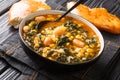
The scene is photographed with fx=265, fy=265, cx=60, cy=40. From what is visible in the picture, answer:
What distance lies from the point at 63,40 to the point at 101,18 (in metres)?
0.50

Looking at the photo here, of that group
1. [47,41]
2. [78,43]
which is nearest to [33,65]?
[47,41]

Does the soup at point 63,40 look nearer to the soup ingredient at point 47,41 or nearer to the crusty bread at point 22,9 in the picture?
the soup ingredient at point 47,41

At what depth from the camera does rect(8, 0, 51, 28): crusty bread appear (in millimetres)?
1503

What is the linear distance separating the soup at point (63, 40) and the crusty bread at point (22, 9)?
122 mm

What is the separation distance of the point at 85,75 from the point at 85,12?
54 cm

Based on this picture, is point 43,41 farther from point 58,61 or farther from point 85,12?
point 85,12

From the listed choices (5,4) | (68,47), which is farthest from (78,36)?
(5,4)

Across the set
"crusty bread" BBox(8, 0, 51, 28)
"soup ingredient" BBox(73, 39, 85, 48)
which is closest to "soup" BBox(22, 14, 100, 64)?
"soup ingredient" BBox(73, 39, 85, 48)

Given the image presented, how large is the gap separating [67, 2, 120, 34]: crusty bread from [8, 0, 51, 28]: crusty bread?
226 millimetres

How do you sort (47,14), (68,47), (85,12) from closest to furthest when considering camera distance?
(68,47) < (47,14) < (85,12)

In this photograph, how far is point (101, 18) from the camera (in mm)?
1711

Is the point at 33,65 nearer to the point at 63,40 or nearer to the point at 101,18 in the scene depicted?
the point at 63,40

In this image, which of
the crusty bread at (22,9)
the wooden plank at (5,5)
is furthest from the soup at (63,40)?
the wooden plank at (5,5)

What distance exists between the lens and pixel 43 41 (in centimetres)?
130
